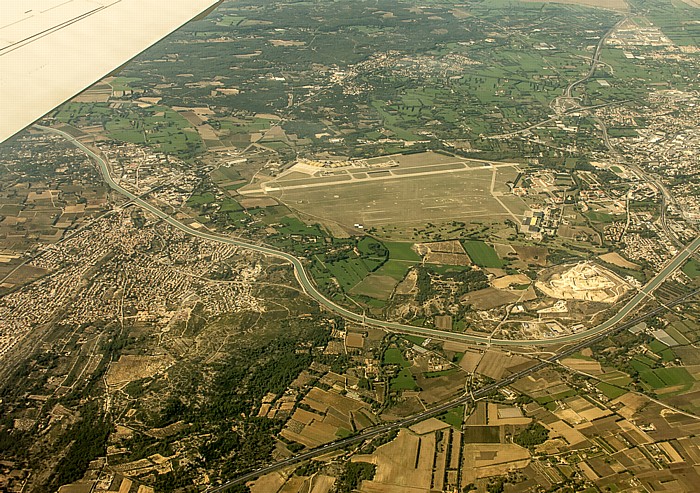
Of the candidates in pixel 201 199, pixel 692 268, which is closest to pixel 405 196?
pixel 201 199

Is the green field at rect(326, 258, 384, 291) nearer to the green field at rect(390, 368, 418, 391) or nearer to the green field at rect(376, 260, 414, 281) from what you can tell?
the green field at rect(376, 260, 414, 281)

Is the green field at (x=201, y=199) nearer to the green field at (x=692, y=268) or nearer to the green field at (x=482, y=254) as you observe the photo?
the green field at (x=482, y=254)

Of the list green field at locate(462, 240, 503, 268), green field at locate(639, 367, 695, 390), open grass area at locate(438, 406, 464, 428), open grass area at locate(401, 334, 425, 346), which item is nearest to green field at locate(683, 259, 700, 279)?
green field at locate(639, 367, 695, 390)

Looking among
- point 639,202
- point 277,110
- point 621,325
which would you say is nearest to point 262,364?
point 621,325

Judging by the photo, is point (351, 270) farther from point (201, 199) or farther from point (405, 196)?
point (201, 199)

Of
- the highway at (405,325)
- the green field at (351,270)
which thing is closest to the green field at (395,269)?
the green field at (351,270)

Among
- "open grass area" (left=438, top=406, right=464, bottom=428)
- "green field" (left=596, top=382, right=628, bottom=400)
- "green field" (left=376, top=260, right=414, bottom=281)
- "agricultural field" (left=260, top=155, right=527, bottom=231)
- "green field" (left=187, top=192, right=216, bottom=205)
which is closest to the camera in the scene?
"open grass area" (left=438, top=406, right=464, bottom=428)
